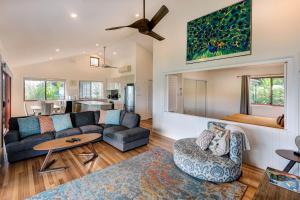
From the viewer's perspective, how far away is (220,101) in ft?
20.7

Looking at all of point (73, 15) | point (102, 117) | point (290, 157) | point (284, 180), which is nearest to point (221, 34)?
point (290, 157)

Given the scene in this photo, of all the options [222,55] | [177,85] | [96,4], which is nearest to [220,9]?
[222,55]

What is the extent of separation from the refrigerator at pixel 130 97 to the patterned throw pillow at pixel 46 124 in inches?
162

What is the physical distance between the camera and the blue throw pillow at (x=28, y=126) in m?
3.36

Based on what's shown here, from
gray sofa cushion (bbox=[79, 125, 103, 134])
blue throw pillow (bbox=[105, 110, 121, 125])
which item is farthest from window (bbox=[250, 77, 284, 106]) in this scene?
gray sofa cushion (bbox=[79, 125, 103, 134])

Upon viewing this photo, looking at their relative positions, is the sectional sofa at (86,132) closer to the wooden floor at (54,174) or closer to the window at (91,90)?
the wooden floor at (54,174)

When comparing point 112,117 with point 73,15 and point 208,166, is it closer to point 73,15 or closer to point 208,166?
point 73,15

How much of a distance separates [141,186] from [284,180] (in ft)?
5.87

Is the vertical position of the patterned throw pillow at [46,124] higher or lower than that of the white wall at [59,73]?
lower

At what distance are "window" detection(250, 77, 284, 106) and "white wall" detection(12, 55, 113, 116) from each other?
827 centimetres

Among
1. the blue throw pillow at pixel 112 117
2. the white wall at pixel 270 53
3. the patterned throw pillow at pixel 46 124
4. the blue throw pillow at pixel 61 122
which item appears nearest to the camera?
the white wall at pixel 270 53

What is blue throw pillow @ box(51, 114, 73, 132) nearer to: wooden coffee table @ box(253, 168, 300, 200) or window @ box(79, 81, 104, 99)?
wooden coffee table @ box(253, 168, 300, 200)

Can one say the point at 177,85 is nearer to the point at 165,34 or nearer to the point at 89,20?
the point at 165,34

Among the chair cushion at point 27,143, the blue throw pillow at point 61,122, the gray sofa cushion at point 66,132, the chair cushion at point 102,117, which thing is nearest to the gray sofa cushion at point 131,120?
the chair cushion at point 102,117
